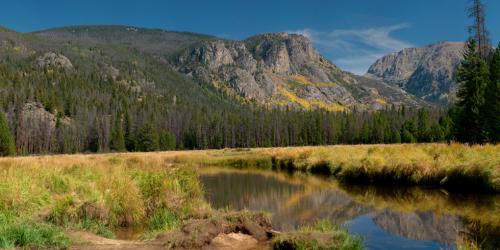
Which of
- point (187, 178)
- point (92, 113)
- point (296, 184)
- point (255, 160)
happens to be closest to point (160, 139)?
point (92, 113)

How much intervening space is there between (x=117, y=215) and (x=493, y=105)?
4305cm

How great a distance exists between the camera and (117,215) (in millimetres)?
13609

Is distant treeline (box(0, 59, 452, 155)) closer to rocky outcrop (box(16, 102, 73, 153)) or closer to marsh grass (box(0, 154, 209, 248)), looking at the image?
rocky outcrop (box(16, 102, 73, 153))

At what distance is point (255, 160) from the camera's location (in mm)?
51469

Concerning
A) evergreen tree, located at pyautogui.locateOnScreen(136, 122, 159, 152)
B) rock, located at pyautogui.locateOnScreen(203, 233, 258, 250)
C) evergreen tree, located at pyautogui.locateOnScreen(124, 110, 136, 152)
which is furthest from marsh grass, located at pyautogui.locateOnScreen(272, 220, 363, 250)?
evergreen tree, located at pyautogui.locateOnScreen(124, 110, 136, 152)

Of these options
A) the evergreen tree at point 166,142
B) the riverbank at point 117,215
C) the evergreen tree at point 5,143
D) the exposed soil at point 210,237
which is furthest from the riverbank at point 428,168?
the evergreen tree at point 166,142

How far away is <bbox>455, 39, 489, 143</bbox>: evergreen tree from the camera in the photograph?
48.2m

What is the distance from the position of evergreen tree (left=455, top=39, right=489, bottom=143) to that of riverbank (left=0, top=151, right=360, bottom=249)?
40934mm

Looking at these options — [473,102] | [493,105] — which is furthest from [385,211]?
[473,102]

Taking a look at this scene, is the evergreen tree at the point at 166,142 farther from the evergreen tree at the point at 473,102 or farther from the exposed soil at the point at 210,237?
the exposed soil at the point at 210,237

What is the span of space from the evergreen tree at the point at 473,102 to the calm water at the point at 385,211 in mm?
30668

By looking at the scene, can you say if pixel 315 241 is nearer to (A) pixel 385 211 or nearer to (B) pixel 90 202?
(B) pixel 90 202

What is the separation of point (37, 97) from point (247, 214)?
165313 millimetres

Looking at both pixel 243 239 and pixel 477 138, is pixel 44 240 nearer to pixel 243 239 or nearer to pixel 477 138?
pixel 243 239
